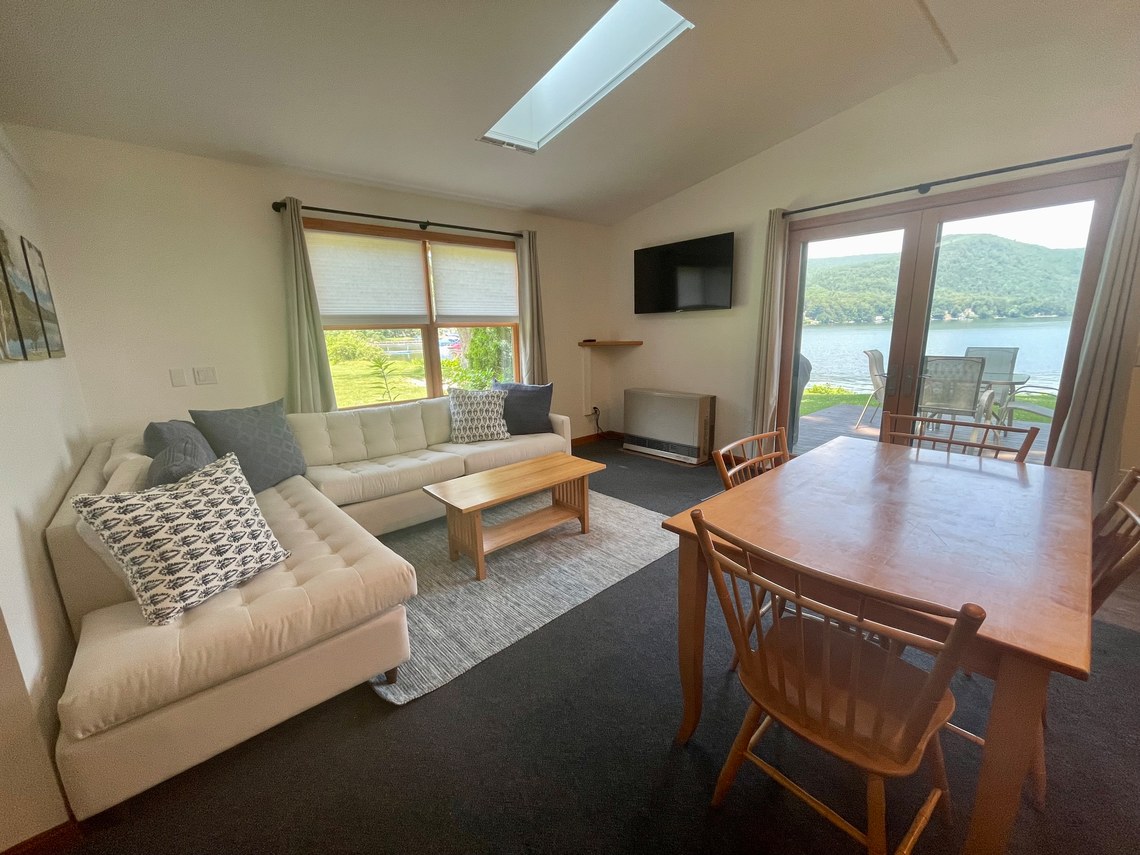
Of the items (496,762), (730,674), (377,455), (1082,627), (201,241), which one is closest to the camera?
(1082,627)

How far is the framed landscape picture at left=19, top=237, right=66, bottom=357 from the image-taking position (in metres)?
1.93

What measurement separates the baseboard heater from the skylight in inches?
97.7

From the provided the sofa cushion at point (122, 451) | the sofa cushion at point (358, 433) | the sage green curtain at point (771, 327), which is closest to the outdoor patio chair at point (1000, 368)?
the sage green curtain at point (771, 327)

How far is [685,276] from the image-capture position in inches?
167

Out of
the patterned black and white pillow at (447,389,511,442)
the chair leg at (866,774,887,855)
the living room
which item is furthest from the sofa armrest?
the chair leg at (866,774,887,855)

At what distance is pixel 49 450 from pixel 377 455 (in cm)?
160

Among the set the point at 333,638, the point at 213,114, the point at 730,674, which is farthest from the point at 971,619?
the point at 213,114

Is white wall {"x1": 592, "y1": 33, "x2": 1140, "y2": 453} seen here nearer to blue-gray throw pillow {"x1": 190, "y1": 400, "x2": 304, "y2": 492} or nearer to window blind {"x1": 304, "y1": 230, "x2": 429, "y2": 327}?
window blind {"x1": 304, "y1": 230, "x2": 429, "y2": 327}

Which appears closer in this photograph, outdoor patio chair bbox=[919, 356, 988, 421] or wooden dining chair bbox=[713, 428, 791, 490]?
wooden dining chair bbox=[713, 428, 791, 490]

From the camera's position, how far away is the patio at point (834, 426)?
3545mm

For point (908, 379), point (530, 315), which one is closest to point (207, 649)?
point (530, 315)

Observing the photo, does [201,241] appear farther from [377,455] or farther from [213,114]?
[377,455]

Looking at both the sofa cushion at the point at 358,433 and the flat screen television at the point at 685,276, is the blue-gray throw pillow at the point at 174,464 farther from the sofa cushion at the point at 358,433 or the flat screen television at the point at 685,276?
the flat screen television at the point at 685,276

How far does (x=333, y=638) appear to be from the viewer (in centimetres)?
149
